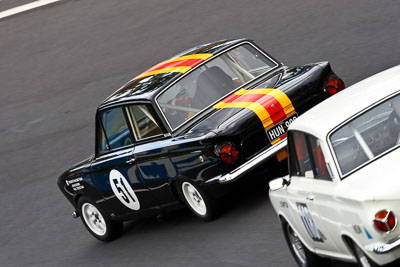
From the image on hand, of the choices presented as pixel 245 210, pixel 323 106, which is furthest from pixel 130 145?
pixel 323 106

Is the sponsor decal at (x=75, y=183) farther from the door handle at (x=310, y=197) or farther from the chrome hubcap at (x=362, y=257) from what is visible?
the chrome hubcap at (x=362, y=257)

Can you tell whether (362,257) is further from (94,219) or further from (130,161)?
(94,219)

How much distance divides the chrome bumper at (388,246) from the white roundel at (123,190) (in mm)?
4949

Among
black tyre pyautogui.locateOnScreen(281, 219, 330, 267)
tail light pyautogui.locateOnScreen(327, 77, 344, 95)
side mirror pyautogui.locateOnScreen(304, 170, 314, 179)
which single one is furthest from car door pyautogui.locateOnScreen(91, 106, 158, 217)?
side mirror pyautogui.locateOnScreen(304, 170, 314, 179)

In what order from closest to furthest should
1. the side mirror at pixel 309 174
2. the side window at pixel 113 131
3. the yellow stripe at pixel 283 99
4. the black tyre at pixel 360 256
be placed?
the black tyre at pixel 360 256 < the side mirror at pixel 309 174 < the yellow stripe at pixel 283 99 < the side window at pixel 113 131

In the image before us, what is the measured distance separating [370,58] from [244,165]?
5.40m

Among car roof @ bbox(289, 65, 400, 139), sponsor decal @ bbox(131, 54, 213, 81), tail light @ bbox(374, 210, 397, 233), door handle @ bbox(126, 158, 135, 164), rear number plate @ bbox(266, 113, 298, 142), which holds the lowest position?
rear number plate @ bbox(266, 113, 298, 142)

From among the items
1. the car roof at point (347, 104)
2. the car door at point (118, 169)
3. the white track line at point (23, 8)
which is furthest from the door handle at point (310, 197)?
the white track line at point (23, 8)

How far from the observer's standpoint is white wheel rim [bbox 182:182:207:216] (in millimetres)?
9430

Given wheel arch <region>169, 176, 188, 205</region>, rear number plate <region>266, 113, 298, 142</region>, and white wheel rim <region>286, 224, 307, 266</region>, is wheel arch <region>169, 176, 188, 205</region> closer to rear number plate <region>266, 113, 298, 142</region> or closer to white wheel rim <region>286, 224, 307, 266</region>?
rear number plate <region>266, 113, 298, 142</region>

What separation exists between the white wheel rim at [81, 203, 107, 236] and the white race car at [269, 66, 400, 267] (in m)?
4.25

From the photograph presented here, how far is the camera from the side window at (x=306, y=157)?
639 cm

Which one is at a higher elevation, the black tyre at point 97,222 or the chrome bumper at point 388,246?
the chrome bumper at point 388,246

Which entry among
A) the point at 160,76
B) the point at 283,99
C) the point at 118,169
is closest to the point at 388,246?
the point at 283,99
